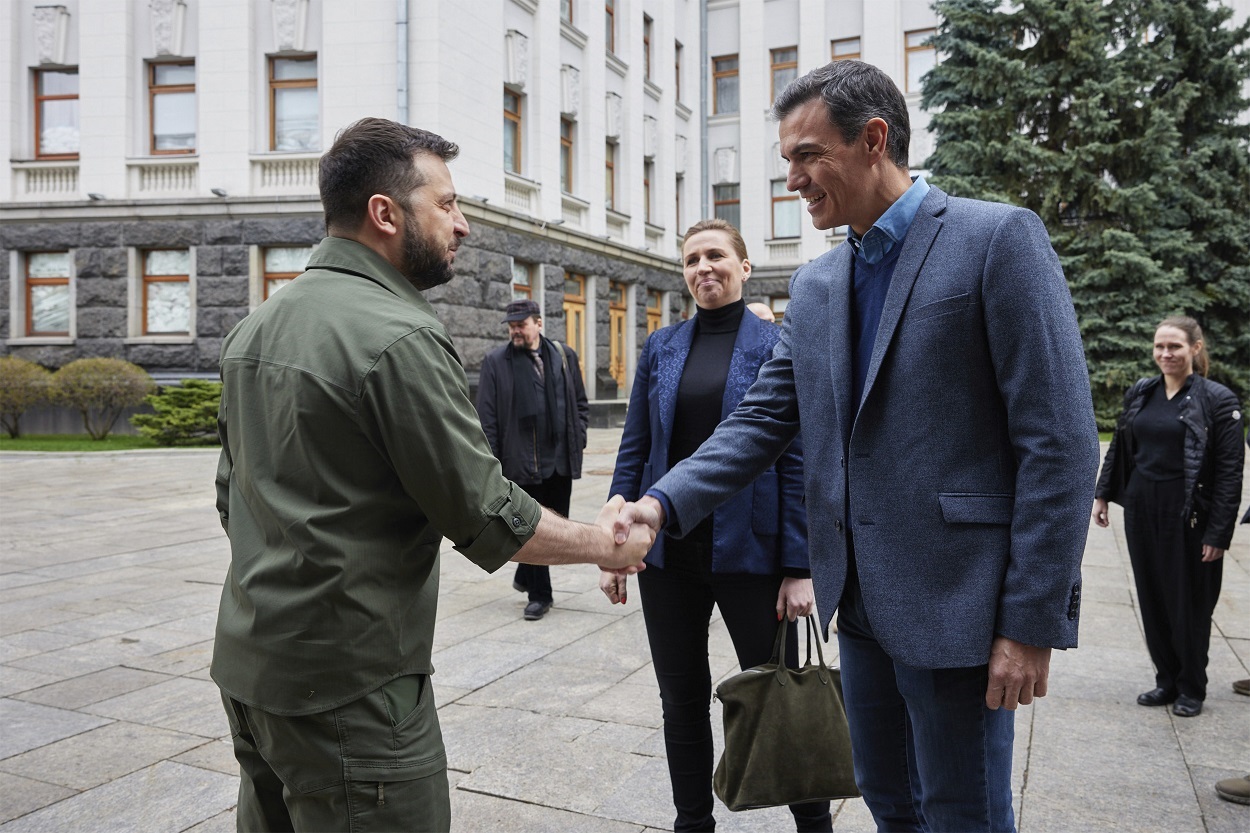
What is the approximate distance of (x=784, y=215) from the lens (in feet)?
103

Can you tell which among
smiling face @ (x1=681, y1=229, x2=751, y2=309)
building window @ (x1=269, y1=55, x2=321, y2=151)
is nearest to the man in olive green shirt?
smiling face @ (x1=681, y1=229, x2=751, y2=309)

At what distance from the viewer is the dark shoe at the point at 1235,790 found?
3.58 meters

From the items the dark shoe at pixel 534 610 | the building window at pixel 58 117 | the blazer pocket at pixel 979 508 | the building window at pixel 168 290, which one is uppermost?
the building window at pixel 58 117

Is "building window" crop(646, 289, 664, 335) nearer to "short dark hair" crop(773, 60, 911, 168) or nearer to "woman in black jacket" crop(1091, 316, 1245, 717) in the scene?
"woman in black jacket" crop(1091, 316, 1245, 717)

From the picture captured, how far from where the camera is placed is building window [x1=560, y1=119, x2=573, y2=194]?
78.3 ft

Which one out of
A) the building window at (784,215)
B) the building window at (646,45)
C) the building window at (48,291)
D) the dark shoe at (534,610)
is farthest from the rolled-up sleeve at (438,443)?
the building window at (784,215)

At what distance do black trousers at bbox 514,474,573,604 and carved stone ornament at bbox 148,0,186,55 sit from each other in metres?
16.0

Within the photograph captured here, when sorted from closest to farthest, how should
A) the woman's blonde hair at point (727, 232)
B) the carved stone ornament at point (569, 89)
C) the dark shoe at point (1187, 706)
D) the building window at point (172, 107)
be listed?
the woman's blonde hair at point (727, 232), the dark shoe at point (1187, 706), the building window at point (172, 107), the carved stone ornament at point (569, 89)

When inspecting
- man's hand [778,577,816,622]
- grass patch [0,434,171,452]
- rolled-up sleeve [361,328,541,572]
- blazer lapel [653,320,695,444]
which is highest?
blazer lapel [653,320,695,444]

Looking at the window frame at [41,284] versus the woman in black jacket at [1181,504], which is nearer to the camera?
the woman in black jacket at [1181,504]

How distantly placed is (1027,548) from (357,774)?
4.40 ft

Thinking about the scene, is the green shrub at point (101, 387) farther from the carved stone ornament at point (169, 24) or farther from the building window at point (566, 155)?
the building window at point (566, 155)

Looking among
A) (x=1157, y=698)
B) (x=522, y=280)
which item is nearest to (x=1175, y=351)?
(x=1157, y=698)

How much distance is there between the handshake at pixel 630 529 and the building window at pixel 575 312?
68.7 ft
